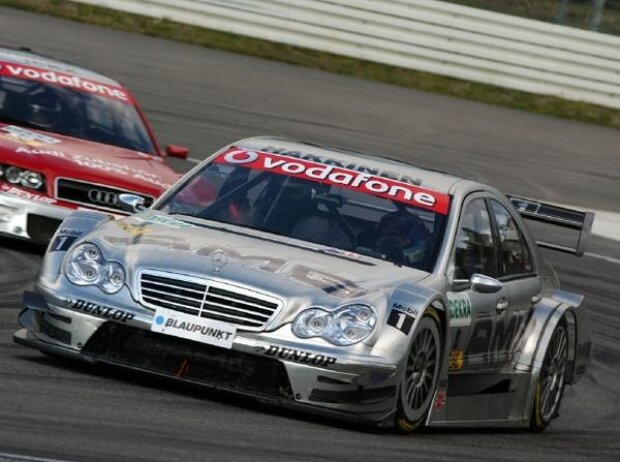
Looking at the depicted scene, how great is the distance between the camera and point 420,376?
7387 mm

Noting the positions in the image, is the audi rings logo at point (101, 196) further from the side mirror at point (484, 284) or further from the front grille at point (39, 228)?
the side mirror at point (484, 284)

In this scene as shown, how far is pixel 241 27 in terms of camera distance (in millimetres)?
26266

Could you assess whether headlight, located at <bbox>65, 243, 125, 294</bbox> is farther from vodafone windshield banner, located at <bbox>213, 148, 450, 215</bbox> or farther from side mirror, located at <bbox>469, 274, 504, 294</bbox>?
side mirror, located at <bbox>469, 274, 504, 294</bbox>

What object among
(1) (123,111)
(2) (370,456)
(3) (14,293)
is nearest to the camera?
(2) (370,456)

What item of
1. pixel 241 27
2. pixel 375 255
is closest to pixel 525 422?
pixel 375 255

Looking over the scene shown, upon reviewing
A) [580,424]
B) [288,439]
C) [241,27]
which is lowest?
[241,27]

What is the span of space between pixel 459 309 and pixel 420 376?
0.54 metres

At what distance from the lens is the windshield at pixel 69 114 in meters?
12.6

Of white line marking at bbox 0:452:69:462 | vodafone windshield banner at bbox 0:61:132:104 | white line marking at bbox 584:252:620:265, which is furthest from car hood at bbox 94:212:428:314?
white line marking at bbox 584:252:620:265

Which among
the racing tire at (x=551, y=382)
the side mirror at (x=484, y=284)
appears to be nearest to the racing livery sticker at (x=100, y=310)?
the side mirror at (x=484, y=284)

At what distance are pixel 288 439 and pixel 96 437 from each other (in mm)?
890

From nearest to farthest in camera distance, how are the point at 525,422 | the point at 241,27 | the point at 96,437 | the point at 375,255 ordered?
the point at 96,437 → the point at 375,255 → the point at 525,422 → the point at 241,27

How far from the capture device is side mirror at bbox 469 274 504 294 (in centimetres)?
786

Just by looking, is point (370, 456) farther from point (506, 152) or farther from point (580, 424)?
point (506, 152)
